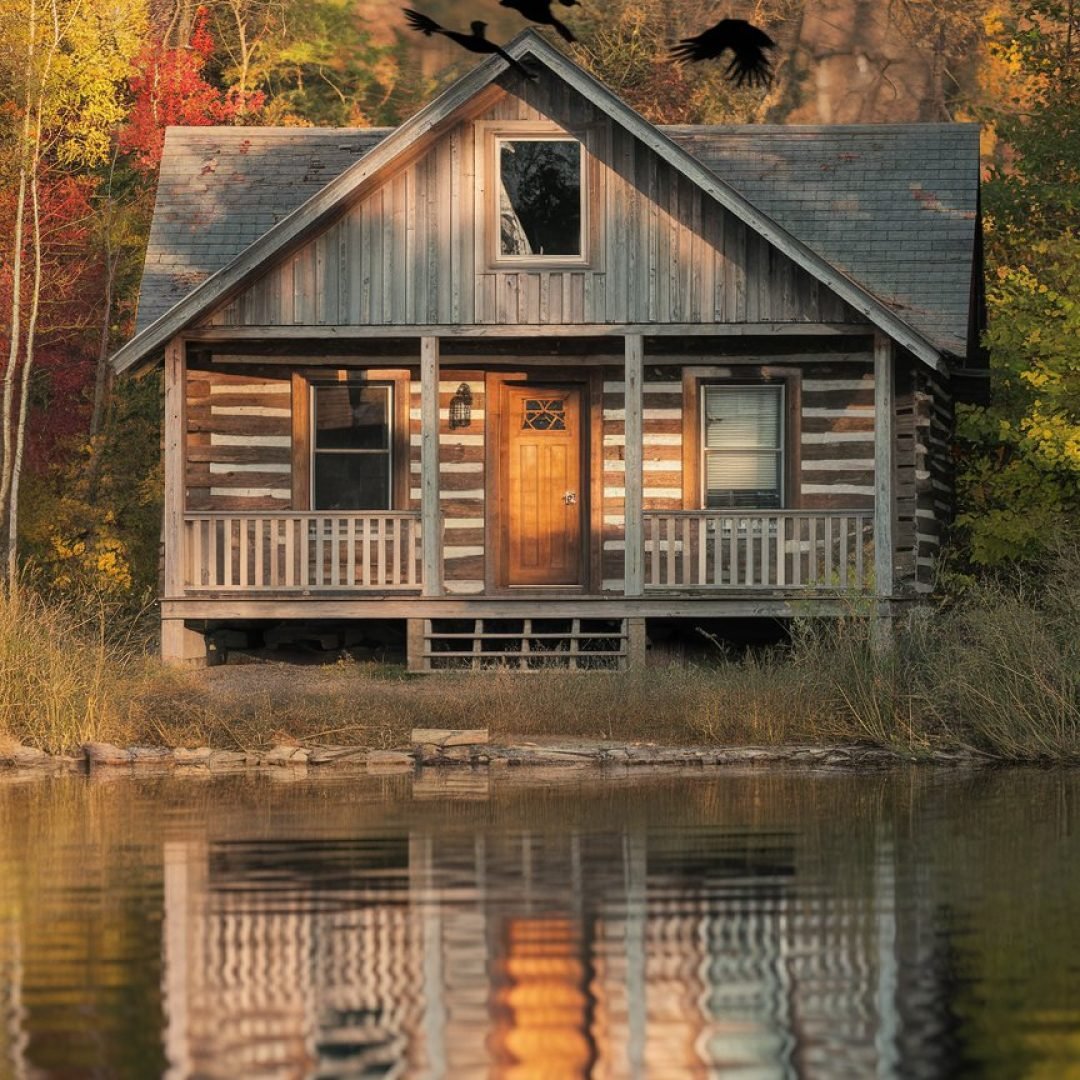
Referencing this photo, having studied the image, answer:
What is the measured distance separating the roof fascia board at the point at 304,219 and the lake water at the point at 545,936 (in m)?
9.26

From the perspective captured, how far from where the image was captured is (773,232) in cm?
2394

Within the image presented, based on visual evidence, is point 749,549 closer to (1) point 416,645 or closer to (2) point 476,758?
(1) point 416,645

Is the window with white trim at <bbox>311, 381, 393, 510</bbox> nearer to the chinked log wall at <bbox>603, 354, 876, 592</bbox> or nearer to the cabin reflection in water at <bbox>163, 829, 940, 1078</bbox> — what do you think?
the chinked log wall at <bbox>603, 354, 876, 592</bbox>

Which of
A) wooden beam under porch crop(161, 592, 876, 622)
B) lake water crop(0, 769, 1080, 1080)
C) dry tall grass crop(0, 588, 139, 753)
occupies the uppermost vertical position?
wooden beam under porch crop(161, 592, 876, 622)

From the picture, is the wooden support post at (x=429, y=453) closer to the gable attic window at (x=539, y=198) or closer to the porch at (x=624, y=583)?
the porch at (x=624, y=583)

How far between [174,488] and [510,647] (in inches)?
166

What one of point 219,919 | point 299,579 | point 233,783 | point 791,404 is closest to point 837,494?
point 791,404

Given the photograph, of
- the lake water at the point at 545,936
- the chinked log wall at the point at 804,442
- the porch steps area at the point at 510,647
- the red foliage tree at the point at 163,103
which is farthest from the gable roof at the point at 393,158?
the lake water at the point at 545,936

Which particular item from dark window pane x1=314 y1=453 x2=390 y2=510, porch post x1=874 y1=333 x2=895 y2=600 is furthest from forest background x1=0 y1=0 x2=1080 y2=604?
dark window pane x1=314 y1=453 x2=390 y2=510

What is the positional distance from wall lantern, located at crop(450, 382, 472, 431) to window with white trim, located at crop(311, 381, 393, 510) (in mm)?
753

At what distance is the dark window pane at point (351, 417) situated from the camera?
2702cm

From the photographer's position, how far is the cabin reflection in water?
23.9 feet

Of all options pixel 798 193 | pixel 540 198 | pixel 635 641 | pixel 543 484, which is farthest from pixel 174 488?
pixel 798 193

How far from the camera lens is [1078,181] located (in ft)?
102
